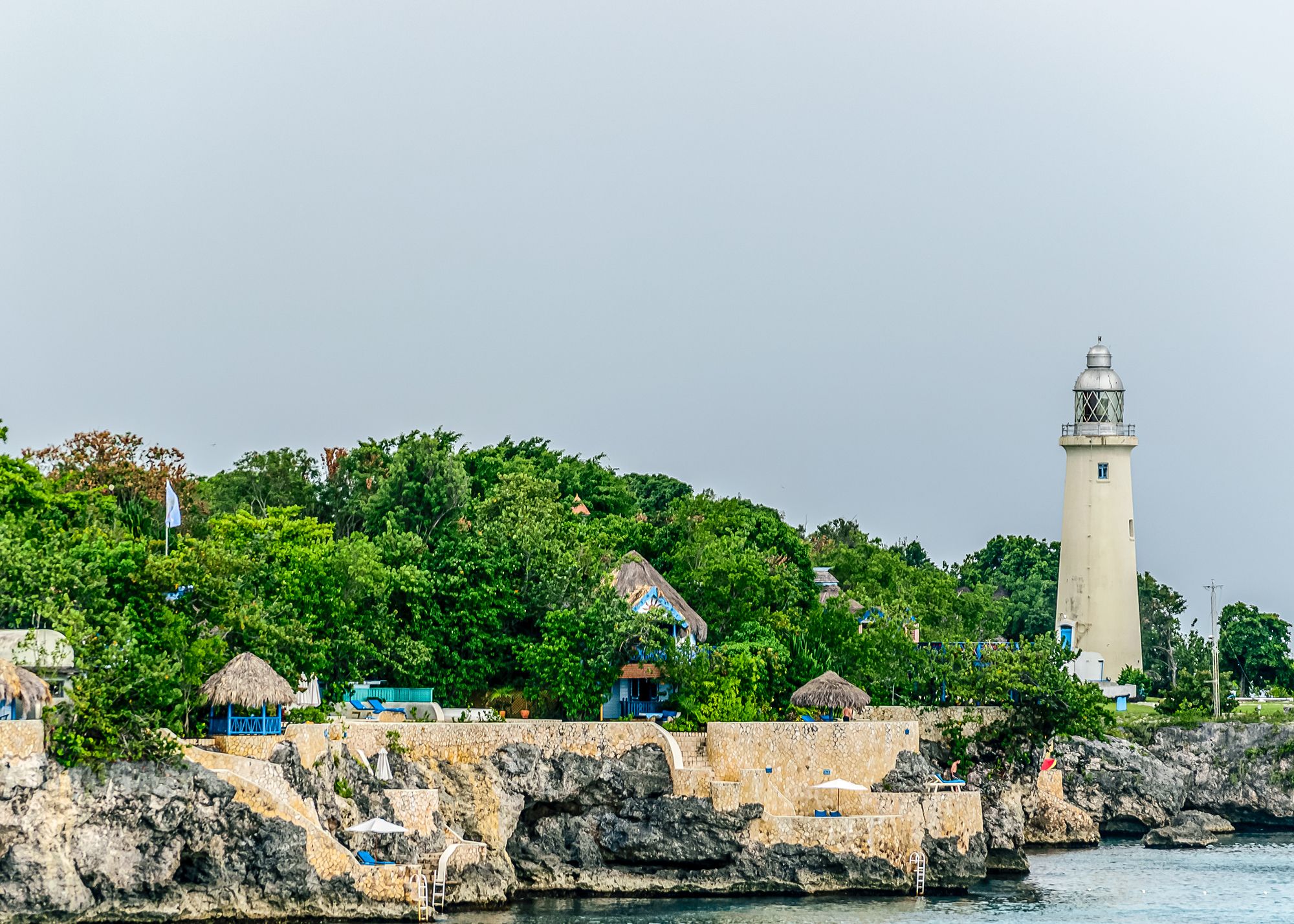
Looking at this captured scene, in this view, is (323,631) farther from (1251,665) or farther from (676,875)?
(1251,665)

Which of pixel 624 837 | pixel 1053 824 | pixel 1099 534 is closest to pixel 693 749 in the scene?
pixel 624 837

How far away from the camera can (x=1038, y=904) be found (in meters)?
55.7

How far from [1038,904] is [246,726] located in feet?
70.5

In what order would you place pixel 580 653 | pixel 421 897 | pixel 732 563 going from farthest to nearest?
pixel 732 563 → pixel 580 653 → pixel 421 897

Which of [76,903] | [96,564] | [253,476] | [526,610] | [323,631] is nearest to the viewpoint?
[76,903]

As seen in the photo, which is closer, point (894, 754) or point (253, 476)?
point (894, 754)

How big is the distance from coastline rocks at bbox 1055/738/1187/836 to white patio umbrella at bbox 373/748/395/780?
27.1 metres

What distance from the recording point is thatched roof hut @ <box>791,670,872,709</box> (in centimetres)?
6169

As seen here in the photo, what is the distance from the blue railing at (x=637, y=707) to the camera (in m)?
64.1

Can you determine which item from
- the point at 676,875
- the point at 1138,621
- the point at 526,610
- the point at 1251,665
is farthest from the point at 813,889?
the point at 1251,665

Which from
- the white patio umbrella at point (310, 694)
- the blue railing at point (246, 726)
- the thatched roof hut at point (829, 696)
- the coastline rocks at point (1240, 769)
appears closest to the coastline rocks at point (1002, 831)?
the thatched roof hut at point (829, 696)

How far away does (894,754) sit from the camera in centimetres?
5984

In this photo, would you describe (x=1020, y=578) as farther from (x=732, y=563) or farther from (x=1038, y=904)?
(x=1038, y=904)

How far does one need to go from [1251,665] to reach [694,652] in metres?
41.2
